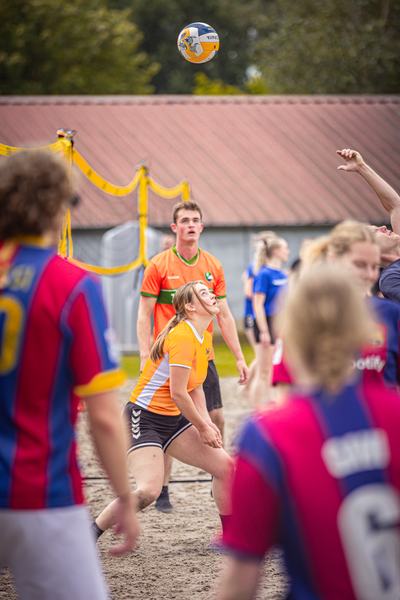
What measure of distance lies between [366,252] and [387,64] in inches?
1098

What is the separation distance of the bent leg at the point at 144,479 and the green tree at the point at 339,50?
27.2 m

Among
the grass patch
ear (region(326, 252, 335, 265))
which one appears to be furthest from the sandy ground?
the grass patch

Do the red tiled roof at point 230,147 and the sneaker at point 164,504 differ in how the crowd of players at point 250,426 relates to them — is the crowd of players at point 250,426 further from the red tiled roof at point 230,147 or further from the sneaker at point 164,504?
the red tiled roof at point 230,147

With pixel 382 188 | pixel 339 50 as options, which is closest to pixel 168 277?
pixel 382 188

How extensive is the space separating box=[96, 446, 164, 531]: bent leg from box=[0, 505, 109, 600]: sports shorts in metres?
1.88

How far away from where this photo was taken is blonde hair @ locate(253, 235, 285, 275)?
8406 millimetres

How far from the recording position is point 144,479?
3842 mm

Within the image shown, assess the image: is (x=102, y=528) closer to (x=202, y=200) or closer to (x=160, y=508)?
(x=160, y=508)

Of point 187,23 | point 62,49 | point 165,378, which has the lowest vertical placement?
point 165,378

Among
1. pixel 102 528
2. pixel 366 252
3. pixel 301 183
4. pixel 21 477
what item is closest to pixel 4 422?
pixel 21 477

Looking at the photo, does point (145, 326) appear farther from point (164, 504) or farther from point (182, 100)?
point (182, 100)

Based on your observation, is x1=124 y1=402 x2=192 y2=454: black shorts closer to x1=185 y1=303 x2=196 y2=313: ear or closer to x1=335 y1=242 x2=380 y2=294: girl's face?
x1=185 y1=303 x2=196 y2=313: ear

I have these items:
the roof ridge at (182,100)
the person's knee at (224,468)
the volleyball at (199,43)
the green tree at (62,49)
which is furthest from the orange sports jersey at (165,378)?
the green tree at (62,49)

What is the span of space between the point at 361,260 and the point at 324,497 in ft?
4.04
